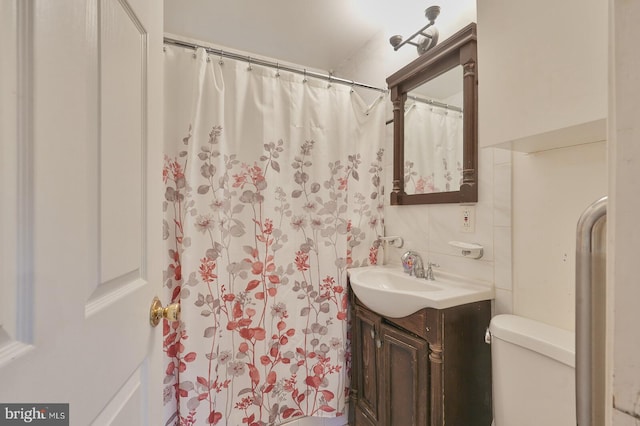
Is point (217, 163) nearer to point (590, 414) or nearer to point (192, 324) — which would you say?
point (192, 324)

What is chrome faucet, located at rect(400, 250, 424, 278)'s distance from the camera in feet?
4.75

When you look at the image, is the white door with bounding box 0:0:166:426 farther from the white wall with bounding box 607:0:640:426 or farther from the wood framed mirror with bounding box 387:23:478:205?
the wood framed mirror with bounding box 387:23:478:205

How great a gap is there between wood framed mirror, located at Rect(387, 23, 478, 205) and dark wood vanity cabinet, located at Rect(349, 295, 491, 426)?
551 mm

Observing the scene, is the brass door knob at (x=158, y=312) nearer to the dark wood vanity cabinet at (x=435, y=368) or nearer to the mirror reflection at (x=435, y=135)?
the dark wood vanity cabinet at (x=435, y=368)

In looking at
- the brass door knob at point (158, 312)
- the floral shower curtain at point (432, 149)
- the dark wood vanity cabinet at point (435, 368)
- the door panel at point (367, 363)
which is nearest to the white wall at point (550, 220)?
the dark wood vanity cabinet at point (435, 368)

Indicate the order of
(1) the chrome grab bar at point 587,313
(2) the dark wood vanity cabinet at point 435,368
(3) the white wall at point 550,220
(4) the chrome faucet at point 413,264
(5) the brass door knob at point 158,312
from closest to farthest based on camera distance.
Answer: (1) the chrome grab bar at point 587,313, (5) the brass door knob at point 158,312, (3) the white wall at point 550,220, (2) the dark wood vanity cabinet at point 435,368, (4) the chrome faucet at point 413,264

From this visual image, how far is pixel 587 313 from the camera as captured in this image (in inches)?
13.0

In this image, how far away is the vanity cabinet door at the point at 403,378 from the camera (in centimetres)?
108

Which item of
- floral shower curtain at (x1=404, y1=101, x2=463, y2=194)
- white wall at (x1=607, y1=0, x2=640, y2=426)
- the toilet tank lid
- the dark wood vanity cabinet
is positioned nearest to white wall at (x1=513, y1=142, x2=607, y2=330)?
the toilet tank lid

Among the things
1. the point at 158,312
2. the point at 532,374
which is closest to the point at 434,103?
the point at 532,374

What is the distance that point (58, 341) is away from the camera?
1.22 feet

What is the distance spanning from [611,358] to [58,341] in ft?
2.05

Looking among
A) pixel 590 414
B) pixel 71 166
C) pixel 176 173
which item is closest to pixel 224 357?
pixel 176 173

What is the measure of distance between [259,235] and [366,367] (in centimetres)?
88
